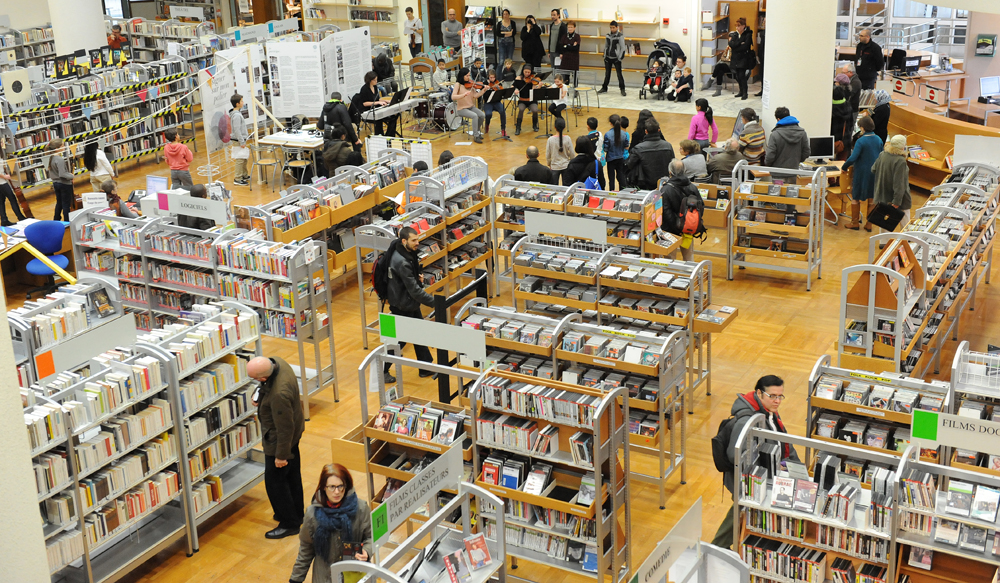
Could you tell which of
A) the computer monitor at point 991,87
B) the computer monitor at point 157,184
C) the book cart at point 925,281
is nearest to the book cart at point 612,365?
the book cart at point 925,281

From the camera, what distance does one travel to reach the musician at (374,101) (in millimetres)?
17438

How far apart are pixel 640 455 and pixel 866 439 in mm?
2232

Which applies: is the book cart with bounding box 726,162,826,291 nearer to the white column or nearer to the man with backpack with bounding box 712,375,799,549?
the man with backpack with bounding box 712,375,799,549

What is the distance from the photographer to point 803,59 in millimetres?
13789

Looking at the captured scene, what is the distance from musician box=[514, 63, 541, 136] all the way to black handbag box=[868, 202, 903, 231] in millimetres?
7807

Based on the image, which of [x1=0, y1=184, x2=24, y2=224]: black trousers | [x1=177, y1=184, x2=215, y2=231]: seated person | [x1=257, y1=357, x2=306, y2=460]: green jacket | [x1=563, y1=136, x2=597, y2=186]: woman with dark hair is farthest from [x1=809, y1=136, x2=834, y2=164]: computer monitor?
[x1=0, y1=184, x2=24, y2=224]: black trousers

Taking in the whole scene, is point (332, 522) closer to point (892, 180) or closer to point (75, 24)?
point (892, 180)

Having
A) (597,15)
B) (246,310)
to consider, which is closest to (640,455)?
(246,310)

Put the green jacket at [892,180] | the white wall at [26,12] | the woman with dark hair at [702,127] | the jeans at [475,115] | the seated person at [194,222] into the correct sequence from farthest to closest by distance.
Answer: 1. the white wall at [26,12]
2. the jeans at [475,115]
3. the woman with dark hair at [702,127]
4. the green jacket at [892,180]
5. the seated person at [194,222]

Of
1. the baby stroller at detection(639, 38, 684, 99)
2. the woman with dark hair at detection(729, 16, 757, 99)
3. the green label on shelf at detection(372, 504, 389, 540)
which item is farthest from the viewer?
the baby stroller at detection(639, 38, 684, 99)

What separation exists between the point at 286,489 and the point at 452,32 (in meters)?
16.9

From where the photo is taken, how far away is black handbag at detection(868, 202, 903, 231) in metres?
11.8

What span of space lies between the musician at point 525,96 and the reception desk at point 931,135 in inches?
257

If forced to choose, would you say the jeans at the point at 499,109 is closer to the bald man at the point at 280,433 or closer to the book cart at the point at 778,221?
the book cart at the point at 778,221
